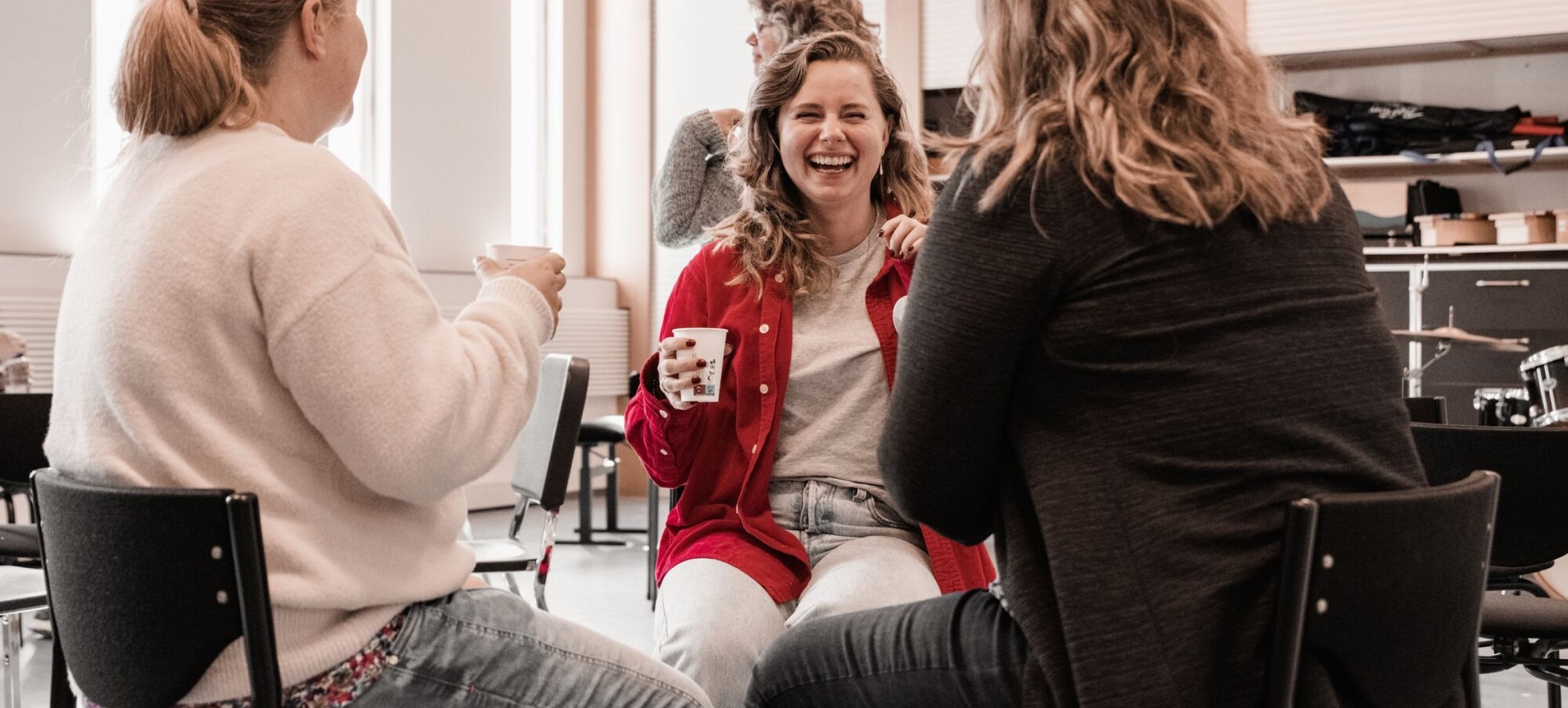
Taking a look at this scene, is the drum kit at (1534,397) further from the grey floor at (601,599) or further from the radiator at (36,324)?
the radiator at (36,324)

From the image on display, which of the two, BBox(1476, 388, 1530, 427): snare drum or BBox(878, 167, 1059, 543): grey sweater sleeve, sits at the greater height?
BBox(878, 167, 1059, 543): grey sweater sleeve

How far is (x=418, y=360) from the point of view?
1.05 metres

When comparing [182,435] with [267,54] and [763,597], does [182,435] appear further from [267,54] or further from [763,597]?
[763,597]

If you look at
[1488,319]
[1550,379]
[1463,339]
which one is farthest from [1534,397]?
[1488,319]

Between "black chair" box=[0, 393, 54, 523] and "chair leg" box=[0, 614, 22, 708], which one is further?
"black chair" box=[0, 393, 54, 523]

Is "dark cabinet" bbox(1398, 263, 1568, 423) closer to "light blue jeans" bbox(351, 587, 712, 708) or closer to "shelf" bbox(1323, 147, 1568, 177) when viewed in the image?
"shelf" bbox(1323, 147, 1568, 177)

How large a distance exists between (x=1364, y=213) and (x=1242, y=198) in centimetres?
565

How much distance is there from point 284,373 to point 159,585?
0.69 feet

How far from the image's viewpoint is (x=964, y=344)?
42.1 inches

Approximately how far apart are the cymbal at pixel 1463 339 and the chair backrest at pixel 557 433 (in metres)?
3.34

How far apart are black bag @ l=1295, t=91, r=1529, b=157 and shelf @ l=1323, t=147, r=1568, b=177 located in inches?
2.1

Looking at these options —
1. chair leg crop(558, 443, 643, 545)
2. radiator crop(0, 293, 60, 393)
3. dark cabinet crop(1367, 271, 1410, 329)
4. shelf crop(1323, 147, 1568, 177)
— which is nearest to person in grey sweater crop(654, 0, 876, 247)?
chair leg crop(558, 443, 643, 545)

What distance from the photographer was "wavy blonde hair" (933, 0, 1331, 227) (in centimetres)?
105

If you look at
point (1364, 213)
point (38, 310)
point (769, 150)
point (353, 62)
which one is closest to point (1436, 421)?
point (769, 150)
